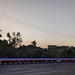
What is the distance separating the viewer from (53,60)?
4066 cm

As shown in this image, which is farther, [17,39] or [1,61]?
[17,39]

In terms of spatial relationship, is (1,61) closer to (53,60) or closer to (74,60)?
(53,60)

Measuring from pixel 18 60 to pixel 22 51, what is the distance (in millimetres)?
14190

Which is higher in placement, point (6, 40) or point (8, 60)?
point (6, 40)

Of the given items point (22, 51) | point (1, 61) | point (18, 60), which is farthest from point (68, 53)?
point (1, 61)

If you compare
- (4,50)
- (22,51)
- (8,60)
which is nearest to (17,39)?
(22,51)

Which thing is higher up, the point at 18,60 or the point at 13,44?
the point at 13,44

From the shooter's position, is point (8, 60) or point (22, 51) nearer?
point (8, 60)

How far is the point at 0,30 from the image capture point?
139 feet

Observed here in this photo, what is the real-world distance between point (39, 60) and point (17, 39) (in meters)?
18.9

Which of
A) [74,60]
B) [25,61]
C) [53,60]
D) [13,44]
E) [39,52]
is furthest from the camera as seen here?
[13,44]

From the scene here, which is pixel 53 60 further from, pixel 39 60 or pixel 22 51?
pixel 22 51

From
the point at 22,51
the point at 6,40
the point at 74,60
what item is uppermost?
the point at 6,40

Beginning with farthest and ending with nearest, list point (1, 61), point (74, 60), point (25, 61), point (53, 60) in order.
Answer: point (74, 60), point (53, 60), point (25, 61), point (1, 61)
